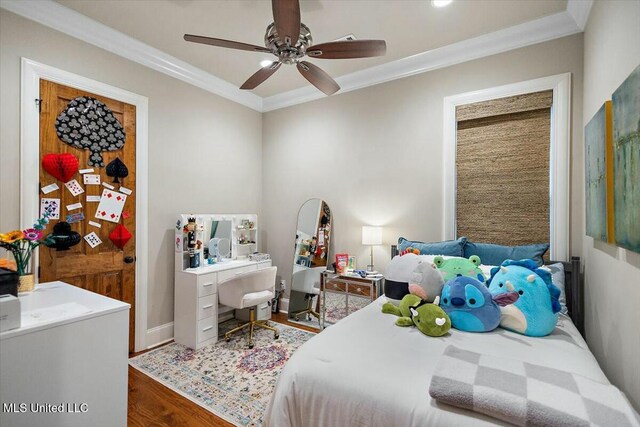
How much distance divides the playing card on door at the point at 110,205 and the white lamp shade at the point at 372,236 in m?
2.42

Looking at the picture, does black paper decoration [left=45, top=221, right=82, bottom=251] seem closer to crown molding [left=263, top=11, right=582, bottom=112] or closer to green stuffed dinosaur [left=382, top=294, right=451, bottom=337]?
green stuffed dinosaur [left=382, top=294, right=451, bottom=337]

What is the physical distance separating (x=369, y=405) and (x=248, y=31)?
9.73 ft

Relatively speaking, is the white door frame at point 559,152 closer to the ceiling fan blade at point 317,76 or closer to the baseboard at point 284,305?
the ceiling fan blade at point 317,76

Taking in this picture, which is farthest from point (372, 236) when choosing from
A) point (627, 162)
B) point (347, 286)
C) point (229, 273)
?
point (627, 162)

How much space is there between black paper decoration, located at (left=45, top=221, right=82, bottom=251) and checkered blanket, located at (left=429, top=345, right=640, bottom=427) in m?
2.84

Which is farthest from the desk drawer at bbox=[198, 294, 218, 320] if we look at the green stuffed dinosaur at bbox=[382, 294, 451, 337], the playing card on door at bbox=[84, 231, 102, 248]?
the green stuffed dinosaur at bbox=[382, 294, 451, 337]

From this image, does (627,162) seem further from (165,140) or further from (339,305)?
(165,140)

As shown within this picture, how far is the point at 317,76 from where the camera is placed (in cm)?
239

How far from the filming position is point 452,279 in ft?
6.48

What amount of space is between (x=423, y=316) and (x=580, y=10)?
2.57m

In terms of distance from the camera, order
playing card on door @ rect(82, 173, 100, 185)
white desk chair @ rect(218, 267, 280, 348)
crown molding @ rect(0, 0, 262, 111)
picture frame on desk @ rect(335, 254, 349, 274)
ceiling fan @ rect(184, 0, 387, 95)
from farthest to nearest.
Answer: picture frame on desk @ rect(335, 254, 349, 274)
white desk chair @ rect(218, 267, 280, 348)
playing card on door @ rect(82, 173, 100, 185)
crown molding @ rect(0, 0, 262, 111)
ceiling fan @ rect(184, 0, 387, 95)

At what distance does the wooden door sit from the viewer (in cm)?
240

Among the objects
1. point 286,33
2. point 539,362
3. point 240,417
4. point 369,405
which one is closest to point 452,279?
point 539,362

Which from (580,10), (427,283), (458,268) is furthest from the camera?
(580,10)
